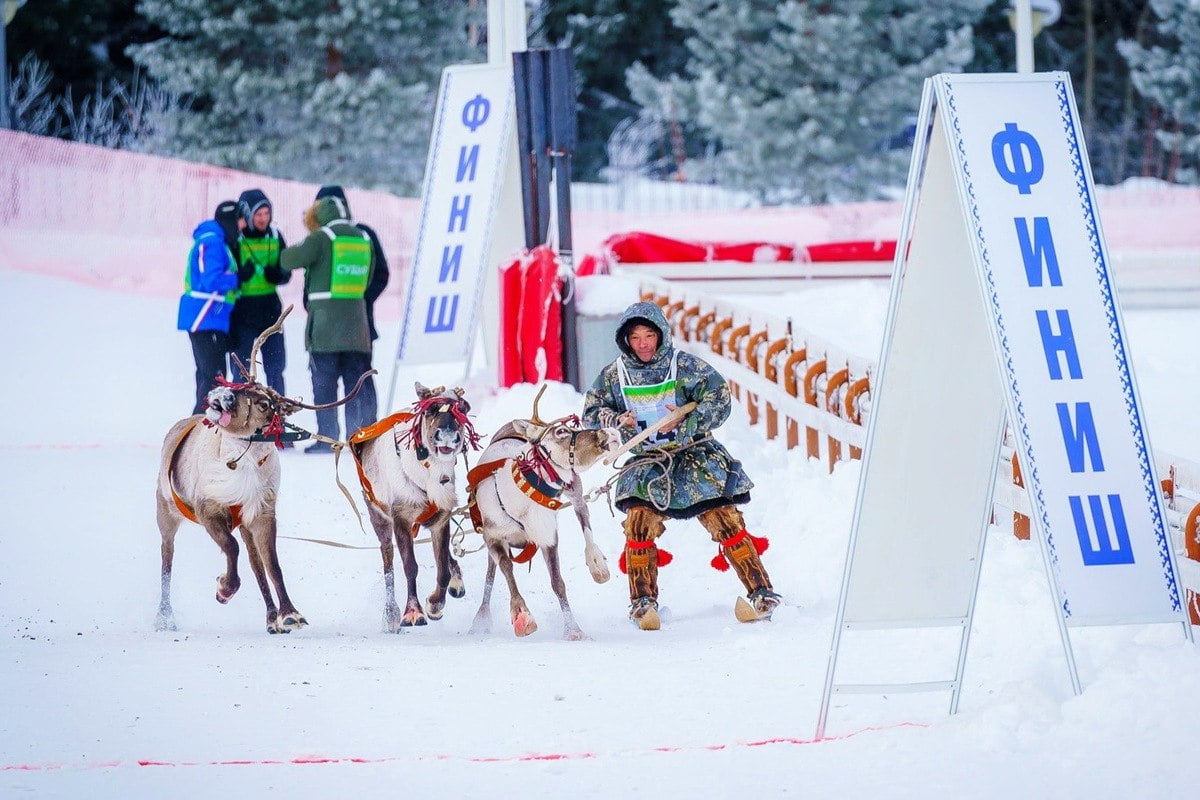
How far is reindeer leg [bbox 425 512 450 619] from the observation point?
740cm

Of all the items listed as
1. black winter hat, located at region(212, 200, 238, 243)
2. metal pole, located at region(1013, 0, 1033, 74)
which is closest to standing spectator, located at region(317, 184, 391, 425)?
black winter hat, located at region(212, 200, 238, 243)

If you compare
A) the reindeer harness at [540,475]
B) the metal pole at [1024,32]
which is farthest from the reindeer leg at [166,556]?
the metal pole at [1024,32]

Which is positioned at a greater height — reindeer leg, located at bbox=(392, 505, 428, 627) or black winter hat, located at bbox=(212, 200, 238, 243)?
black winter hat, located at bbox=(212, 200, 238, 243)

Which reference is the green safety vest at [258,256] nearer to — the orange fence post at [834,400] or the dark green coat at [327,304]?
the dark green coat at [327,304]

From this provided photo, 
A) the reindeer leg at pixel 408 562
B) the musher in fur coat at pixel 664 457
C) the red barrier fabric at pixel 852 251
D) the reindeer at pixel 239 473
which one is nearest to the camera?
the reindeer at pixel 239 473

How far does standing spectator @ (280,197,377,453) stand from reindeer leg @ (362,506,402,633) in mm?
3701

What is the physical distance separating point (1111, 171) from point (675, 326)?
2504cm

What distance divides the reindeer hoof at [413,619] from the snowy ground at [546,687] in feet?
0.33

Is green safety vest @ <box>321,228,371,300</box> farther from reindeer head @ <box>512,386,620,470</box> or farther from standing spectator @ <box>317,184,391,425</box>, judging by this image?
reindeer head @ <box>512,386,620,470</box>

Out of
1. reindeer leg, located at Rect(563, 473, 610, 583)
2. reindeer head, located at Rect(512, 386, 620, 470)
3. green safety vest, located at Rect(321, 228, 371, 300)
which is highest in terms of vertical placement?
green safety vest, located at Rect(321, 228, 371, 300)

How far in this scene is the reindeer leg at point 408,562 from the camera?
7258 millimetres

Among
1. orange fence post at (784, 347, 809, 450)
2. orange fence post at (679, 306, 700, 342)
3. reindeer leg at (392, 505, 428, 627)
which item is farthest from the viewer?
orange fence post at (679, 306, 700, 342)

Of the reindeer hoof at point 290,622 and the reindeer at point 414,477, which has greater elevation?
the reindeer at point 414,477

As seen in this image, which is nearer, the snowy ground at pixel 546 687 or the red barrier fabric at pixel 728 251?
the snowy ground at pixel 546 687
